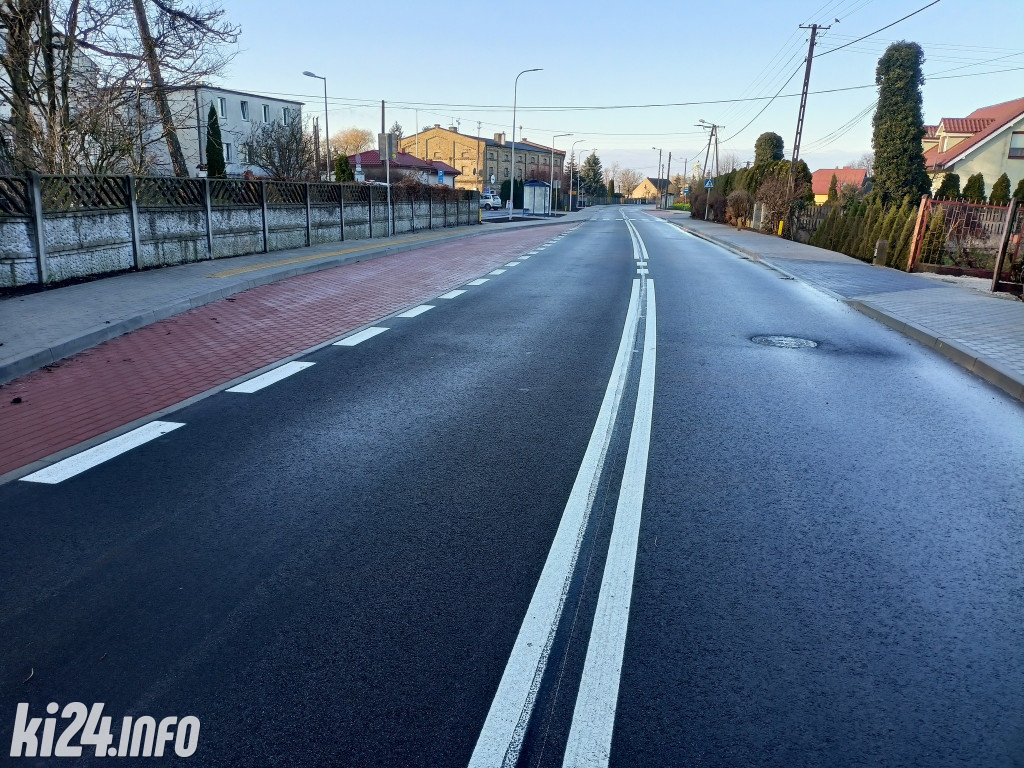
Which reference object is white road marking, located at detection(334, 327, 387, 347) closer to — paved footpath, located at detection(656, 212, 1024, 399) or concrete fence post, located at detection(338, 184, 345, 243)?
paved footpath, located at detection(656, 212, 1024, 399)

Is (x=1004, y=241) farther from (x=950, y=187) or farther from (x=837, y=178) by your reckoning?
(x=837, y=178)

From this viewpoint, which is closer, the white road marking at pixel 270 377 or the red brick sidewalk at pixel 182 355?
the red brick sidewalk at pixel 182 355

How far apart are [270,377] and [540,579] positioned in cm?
443

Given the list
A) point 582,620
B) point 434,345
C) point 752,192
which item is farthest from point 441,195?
point 582,620

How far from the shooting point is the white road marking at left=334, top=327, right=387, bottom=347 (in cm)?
847

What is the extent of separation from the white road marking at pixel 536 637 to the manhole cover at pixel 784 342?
15.2 ft

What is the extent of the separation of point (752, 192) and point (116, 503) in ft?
147

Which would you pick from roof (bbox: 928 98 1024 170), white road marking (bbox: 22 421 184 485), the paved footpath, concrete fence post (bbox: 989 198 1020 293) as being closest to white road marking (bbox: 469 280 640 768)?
white road marking (bbox: 22 421 184 485)

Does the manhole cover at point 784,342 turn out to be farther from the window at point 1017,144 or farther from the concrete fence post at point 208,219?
the window at point 1017,144

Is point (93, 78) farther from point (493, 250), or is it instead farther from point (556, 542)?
point (556, 542)

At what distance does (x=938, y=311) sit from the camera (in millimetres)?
11438

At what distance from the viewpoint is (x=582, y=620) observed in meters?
3.00

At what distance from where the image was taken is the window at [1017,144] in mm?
50031

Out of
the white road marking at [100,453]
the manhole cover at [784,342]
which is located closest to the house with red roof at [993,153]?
the manhole cover at [784,342]
